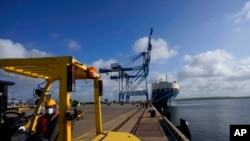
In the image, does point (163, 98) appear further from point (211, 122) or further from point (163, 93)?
point (211, 122)

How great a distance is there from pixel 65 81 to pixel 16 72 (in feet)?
4.85

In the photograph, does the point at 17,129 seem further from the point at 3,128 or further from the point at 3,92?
the point at 3,92

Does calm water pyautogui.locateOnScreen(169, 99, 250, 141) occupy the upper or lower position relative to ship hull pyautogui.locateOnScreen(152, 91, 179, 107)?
lower

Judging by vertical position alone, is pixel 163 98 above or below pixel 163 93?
below

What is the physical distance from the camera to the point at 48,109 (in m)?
4.85

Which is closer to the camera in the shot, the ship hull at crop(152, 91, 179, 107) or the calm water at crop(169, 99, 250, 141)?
the calm water at crop(169, 99, 250, 141)

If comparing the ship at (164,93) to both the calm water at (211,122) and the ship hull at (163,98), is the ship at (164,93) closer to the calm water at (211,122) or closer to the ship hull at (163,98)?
the ship hull at (163,98)

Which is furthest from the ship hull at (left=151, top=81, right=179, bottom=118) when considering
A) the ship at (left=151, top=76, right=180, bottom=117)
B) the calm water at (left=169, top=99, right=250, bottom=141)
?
the calm water at (left=169, top=99, right=250, bottom=141)

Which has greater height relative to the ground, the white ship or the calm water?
the white ship

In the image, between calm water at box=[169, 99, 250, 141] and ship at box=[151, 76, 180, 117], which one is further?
ship at box=[151, 76, 180, 117]

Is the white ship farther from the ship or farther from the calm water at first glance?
the calm water

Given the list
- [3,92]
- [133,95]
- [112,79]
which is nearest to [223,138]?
[3,92]

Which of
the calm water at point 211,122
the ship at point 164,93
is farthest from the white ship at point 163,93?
the calm water at point 211,122

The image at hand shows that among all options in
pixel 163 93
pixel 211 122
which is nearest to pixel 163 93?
pixel 163 93
